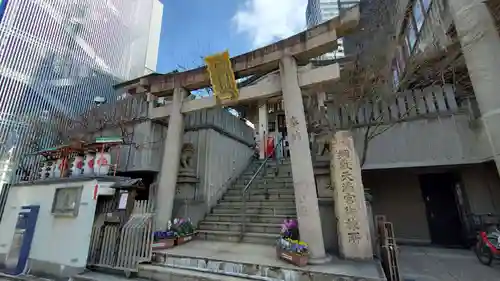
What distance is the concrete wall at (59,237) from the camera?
222 inches

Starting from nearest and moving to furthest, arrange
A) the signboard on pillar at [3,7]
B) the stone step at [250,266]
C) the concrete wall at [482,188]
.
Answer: the stone step at [250,266]
the concrete wall at [482,188]
the signboard on pillar at [3,7]

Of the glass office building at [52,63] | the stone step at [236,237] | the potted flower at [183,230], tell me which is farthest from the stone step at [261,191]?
the glass office building at [52,63]

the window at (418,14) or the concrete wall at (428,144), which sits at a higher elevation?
the window at (418,14)

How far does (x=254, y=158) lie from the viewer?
1231 cm

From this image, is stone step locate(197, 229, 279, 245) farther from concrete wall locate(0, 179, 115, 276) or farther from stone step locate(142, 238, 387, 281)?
concrete wall locate(0, 179, 115, 276)

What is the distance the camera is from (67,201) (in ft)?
20.8

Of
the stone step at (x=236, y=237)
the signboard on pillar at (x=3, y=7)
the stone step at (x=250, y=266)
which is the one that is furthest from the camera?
the signboard on pillar at (x=3, y=7)

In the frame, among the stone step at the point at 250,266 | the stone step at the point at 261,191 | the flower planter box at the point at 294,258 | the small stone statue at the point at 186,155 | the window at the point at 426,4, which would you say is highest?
the window at the point at 426,4

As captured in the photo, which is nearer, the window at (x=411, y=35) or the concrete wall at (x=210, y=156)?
the concrete wall at (x=210, y=156)

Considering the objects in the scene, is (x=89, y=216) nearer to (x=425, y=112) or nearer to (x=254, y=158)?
(x=254, y=158)

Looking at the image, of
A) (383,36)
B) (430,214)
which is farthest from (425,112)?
(383,36)

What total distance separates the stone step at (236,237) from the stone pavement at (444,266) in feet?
10.0

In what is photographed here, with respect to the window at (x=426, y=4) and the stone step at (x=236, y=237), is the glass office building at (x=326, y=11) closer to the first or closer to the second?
the window at (x=426, y=4)

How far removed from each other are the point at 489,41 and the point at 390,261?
6295mm
